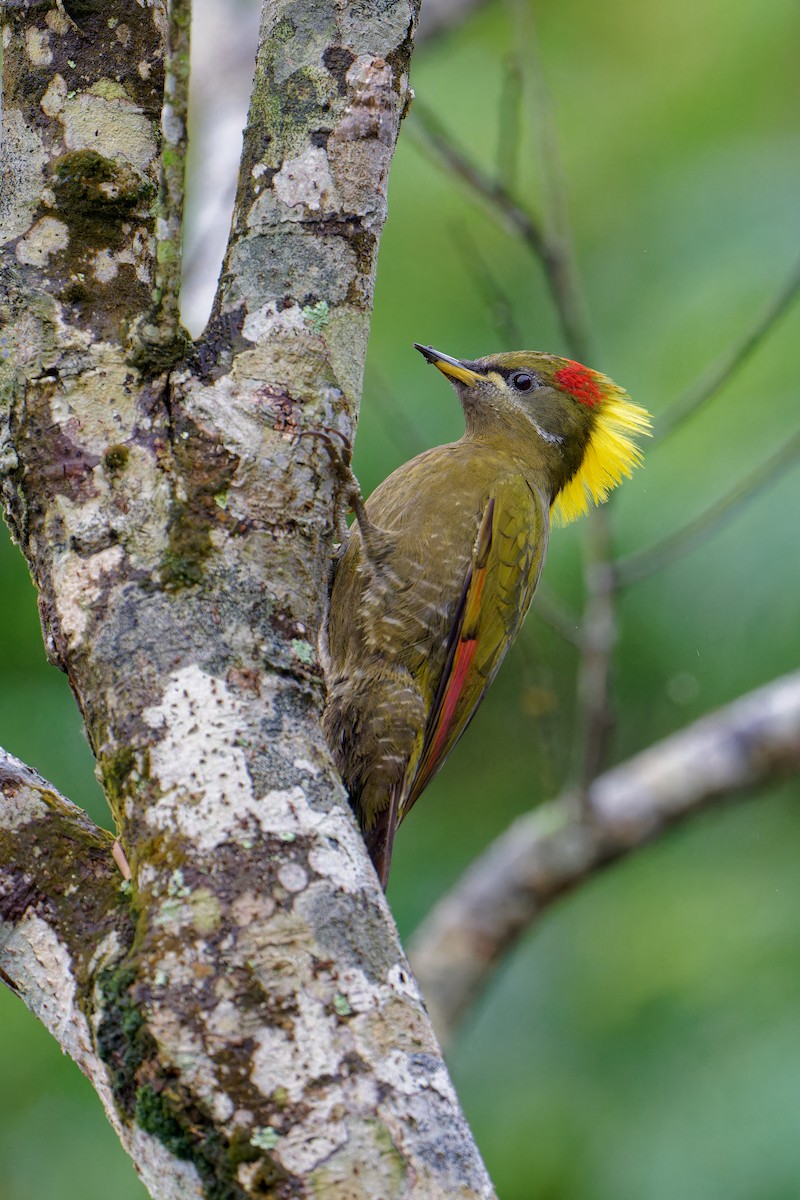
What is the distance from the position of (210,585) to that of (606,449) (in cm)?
213

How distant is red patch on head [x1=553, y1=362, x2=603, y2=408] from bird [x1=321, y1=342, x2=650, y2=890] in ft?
0.45

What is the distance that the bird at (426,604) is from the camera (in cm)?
292

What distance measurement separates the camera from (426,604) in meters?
3.04

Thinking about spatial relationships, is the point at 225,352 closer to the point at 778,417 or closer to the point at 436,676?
the point at 436,676

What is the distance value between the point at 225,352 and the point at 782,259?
6.07 meters

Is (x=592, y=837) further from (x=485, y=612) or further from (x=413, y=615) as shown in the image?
(x=413, y=615)

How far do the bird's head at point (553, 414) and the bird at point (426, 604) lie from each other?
1 centimetres

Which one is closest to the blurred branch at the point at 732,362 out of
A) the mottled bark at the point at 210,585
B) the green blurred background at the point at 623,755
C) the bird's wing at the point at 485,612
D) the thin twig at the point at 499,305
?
the thin twig at the point at 499,305

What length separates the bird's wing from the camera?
3.00m

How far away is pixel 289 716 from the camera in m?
1.53

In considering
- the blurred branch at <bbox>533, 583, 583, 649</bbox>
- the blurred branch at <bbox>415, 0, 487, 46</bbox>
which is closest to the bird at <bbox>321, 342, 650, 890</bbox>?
the blurred branch at <bbox>533, 583, 583, 649</bbox>

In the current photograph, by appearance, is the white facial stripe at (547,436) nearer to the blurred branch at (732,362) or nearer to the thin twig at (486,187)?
the blurred branch at (732,362)

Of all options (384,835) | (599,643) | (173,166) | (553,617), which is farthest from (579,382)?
(173,166)

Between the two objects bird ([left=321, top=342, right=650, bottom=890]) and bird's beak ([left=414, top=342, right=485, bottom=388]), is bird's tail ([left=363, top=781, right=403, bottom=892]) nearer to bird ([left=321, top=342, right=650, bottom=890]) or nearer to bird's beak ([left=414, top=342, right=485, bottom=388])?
bird ([left=321, top=342, right=650, bottom=890])
